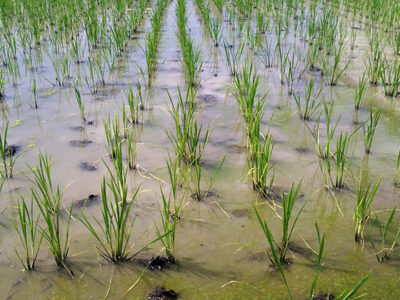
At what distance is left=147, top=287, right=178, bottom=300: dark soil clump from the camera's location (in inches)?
53.7

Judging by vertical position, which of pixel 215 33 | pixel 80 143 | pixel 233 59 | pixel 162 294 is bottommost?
pixel 162 294

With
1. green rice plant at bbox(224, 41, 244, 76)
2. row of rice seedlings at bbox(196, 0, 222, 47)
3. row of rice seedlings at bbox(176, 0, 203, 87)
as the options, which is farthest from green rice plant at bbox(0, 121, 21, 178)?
row of rice seedlings at bbox(196, 0, 222, 47)

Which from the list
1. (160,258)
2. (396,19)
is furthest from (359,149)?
(396,19)

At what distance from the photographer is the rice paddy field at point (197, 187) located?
1.45 metres

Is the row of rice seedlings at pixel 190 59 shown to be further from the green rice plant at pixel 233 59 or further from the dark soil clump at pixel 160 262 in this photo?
the dark soil clump at pixel 160 262

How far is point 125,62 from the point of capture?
4031 millimetres

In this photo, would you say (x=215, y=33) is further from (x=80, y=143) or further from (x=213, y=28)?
(x=80, y=143)

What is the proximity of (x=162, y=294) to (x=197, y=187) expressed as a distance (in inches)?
27.6

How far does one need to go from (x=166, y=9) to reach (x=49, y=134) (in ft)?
15.1

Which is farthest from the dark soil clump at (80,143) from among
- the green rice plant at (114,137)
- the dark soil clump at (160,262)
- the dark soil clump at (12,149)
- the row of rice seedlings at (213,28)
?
the row of rice seedlings at (213,28)

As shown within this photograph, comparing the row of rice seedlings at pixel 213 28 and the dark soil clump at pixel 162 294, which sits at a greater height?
the row of rice seedlings at pixel 213 28

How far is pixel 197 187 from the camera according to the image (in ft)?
6.56

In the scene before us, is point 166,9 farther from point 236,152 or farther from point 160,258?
point 160,258

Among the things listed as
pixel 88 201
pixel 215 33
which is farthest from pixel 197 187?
pixel 215 33
